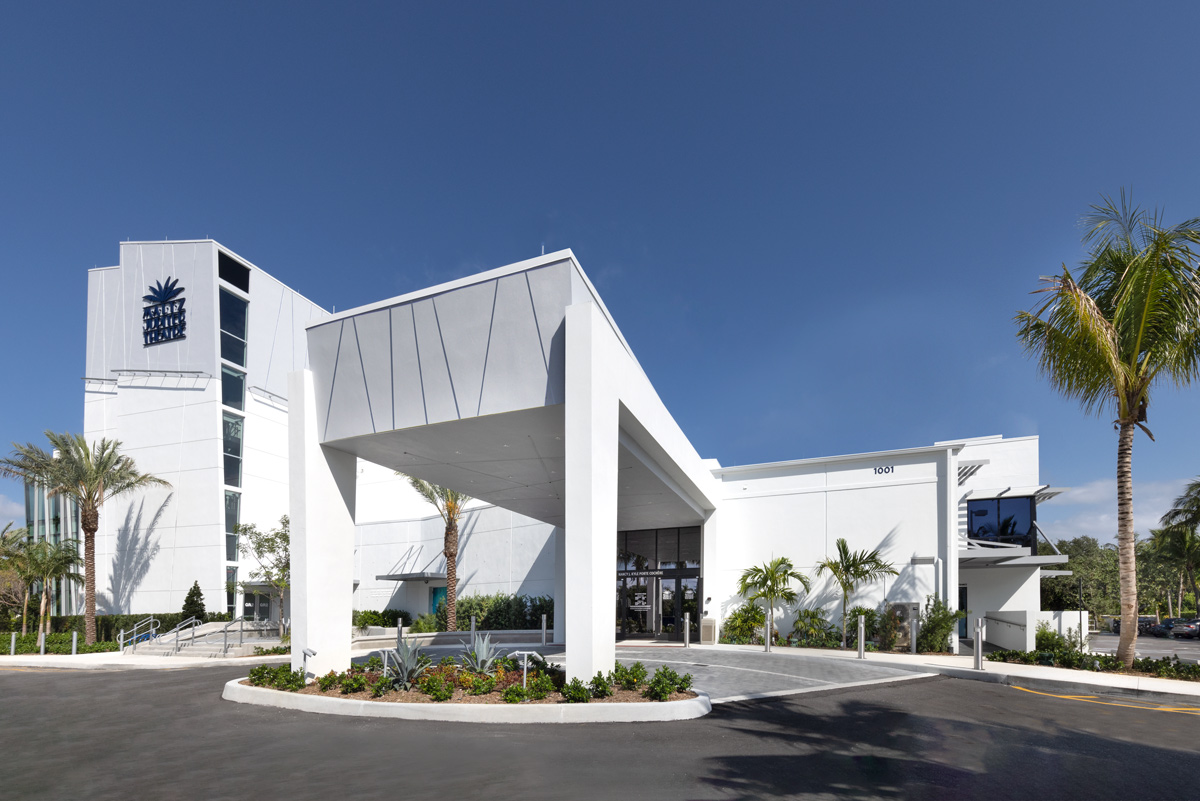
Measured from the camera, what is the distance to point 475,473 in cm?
1853

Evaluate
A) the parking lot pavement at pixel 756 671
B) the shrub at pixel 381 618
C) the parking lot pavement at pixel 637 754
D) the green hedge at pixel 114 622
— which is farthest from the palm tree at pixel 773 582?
the green hedge at pixel 114 622

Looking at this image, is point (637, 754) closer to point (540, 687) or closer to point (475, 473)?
point (540, 687)

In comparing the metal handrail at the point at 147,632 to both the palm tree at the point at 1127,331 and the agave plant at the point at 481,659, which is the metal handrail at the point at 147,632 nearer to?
the agave plant at the point at 481,659

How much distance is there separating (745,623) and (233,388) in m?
29.5

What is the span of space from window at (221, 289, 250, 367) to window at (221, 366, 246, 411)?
0.61 m

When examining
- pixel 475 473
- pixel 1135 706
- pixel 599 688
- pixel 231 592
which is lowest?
pixel 231 592

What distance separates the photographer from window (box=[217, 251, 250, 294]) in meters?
39.1

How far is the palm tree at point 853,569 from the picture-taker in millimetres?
23531

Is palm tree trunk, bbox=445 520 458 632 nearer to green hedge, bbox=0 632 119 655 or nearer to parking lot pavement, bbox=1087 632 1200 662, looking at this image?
green hedge, bbox=0 632 119 655

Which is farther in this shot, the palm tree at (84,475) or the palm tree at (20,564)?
the palm tree at (20,564)

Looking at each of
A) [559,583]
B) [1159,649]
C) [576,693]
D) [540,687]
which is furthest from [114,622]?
[1159,649]

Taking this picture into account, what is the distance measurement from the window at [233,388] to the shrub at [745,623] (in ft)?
93.4

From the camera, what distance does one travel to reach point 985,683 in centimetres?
1523

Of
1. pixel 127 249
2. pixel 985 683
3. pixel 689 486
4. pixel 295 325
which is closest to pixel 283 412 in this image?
pixel 295 325
